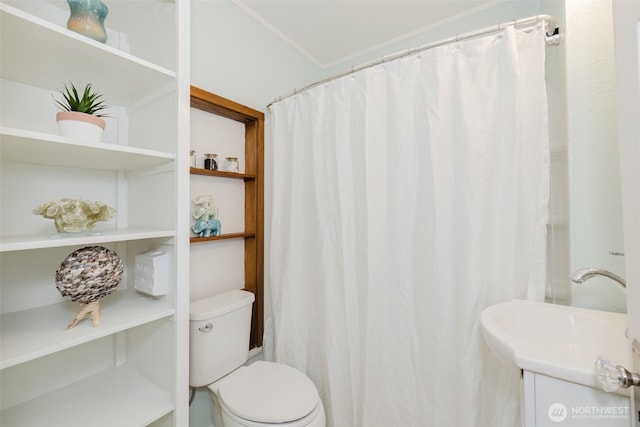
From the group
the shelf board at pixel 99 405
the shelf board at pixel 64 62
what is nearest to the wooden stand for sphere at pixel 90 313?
the shelf board at pixel 99 405

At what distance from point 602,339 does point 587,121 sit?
2.42 ft

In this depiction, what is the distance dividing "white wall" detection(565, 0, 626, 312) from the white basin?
139 mm

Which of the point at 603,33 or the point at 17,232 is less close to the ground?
the point at 603,33

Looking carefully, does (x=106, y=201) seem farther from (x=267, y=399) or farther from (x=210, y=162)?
(x=267, y=399)

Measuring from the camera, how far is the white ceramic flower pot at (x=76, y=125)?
Answer: 751 millimetres

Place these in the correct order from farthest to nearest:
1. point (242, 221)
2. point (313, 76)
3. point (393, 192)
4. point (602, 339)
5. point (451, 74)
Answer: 1. point (313, 76)
2. point (242, 221)
3. point (393, 192)
4. point (451, 74)
5. point (602, 339)

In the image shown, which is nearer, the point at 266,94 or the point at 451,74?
the point at 451,74

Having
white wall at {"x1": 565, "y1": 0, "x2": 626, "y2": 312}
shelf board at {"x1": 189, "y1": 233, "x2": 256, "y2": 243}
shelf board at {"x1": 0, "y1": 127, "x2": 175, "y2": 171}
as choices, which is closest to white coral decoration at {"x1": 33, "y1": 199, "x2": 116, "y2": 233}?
shelf board at {"x1": 0, "y1": 127, "x2": 175, "y2": 171}

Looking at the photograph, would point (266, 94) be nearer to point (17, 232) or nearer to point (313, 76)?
point (313, 76)

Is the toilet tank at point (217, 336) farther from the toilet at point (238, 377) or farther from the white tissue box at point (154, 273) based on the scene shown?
the white tissue box at point (154, 273)

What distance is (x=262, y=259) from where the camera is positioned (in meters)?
1.76

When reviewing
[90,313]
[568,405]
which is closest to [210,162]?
[90,313]

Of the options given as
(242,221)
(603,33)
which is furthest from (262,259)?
(603,33)

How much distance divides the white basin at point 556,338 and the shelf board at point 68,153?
122cm
